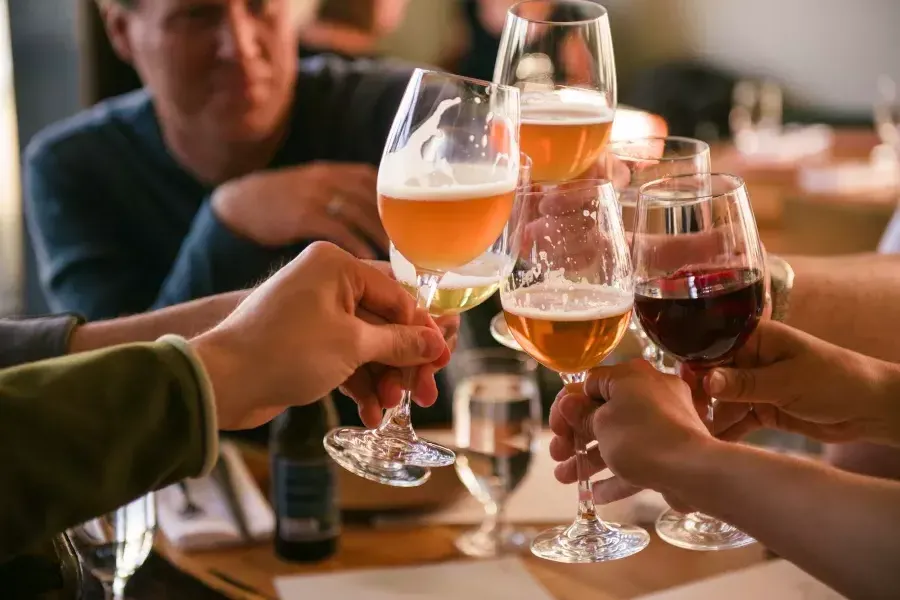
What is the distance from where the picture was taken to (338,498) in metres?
1.43

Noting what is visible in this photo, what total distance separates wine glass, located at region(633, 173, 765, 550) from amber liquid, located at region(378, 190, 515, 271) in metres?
0.14

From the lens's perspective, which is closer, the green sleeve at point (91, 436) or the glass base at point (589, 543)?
the green sleeve at point (91, 436)

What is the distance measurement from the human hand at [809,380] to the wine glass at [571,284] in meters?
0.16

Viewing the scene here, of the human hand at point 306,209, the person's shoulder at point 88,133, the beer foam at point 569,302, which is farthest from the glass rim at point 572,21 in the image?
the person's shoulder at point 88,133

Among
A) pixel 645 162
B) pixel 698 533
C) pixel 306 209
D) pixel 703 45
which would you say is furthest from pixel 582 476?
pixel 703 45

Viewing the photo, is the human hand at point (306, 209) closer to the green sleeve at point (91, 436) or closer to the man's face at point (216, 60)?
the man's face at point (216, 60)

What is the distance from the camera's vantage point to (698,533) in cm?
109

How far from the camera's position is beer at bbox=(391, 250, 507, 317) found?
3.50ft

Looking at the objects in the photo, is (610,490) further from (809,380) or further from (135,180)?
(135,180)

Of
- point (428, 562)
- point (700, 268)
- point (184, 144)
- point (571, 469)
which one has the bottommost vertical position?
point (428, 562)

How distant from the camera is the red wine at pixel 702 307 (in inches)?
37.8

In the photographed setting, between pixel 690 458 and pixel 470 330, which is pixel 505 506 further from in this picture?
pixel 470 330

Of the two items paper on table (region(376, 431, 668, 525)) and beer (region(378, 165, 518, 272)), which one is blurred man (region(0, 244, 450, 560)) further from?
paper on table (region(376, 431, 668, 525))

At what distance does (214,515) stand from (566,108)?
74 cm
